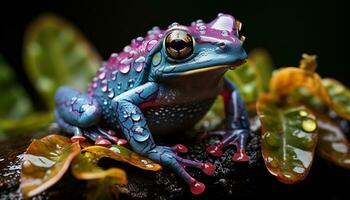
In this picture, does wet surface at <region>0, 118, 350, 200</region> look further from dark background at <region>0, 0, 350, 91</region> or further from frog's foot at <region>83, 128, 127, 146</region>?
dark background at <region>0, 0, 350, 91</region>

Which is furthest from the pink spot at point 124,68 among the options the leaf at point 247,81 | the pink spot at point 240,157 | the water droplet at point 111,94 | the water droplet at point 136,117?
the leaf at point 247,81

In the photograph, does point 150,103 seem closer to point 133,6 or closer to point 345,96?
point 345,96

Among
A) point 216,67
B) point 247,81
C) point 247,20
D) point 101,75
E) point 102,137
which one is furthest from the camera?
point 247,20

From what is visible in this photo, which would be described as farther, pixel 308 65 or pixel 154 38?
pixel 308 65

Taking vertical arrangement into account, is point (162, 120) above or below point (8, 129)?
above

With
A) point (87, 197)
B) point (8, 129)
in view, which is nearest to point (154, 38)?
point (87, 197)

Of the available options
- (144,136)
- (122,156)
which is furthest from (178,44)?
(122,156)

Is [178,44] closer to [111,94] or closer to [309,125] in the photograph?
[111,94]

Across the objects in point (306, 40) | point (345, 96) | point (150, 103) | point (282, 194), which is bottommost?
point (306, 40)

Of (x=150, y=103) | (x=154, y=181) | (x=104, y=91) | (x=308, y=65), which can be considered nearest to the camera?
(x=154, y=181)
